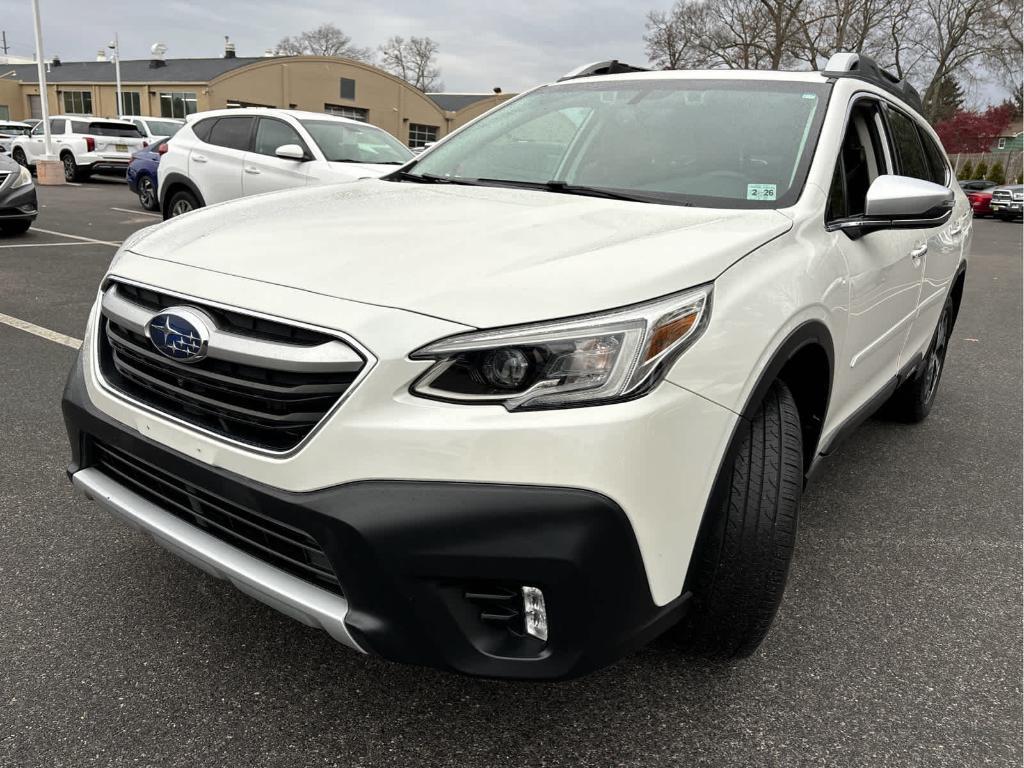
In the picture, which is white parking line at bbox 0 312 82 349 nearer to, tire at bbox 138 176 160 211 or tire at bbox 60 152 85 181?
tire at bbox 138 176 160 211

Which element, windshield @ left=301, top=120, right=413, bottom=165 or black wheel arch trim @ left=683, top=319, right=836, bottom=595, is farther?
windshield @ left=301, top=120, right=413, bottom=165

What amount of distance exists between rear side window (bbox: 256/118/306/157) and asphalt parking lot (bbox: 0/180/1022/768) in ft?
21.1

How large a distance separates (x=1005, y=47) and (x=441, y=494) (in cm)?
5200

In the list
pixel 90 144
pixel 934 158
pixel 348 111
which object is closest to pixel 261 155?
pixel 934 158

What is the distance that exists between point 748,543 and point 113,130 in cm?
2226

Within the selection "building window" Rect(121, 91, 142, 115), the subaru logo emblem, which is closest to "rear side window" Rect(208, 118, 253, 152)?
the subaru logo emblem

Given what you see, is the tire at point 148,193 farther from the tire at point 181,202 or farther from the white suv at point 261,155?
the white suv at point 261,155

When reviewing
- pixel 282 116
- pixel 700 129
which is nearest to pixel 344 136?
pixel 282 116

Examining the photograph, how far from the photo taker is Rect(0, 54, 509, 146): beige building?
121 ft

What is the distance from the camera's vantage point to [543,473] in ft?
5.24

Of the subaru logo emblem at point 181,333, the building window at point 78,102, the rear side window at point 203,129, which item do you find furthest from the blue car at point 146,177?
the building window at point 78,102

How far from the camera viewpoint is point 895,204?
7.95ft

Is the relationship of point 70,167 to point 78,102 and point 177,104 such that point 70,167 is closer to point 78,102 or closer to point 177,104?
point 177,104

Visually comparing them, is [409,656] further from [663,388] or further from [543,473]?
[663,388]
